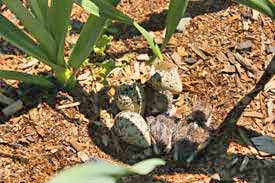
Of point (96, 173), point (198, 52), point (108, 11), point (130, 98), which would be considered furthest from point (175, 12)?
point (96, 173)

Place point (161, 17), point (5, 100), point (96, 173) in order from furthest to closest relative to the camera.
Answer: point (161, 17) < point (5, 100) < point (96, 173)

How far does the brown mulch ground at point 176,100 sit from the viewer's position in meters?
1.70

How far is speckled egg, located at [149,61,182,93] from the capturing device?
5.77 ft

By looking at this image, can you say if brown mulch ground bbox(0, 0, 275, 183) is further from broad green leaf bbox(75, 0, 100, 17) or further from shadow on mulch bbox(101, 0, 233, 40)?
broad green leaf bbox(75, 0, 100, 17)

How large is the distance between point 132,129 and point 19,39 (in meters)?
0.41

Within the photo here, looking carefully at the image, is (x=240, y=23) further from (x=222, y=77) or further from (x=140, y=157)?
(x=140, y=157)

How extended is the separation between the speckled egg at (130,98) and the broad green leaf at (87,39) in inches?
5.9

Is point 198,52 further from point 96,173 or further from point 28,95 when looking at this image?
point 96,173

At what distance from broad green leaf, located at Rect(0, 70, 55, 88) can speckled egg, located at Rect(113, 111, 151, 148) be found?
0.86 feet

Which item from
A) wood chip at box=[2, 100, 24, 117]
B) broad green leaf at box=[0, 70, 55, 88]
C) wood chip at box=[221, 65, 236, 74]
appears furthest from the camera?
wood chip at box=[221, 65, 236, 74]

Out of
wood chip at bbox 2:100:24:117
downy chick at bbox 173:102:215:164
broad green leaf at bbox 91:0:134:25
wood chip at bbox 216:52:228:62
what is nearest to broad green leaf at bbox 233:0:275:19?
broad green leaf at bbox 91:0:134:25

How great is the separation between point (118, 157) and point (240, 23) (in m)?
0.70

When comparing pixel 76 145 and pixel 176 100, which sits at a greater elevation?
pixel 176 100

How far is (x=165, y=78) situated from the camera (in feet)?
5.77
